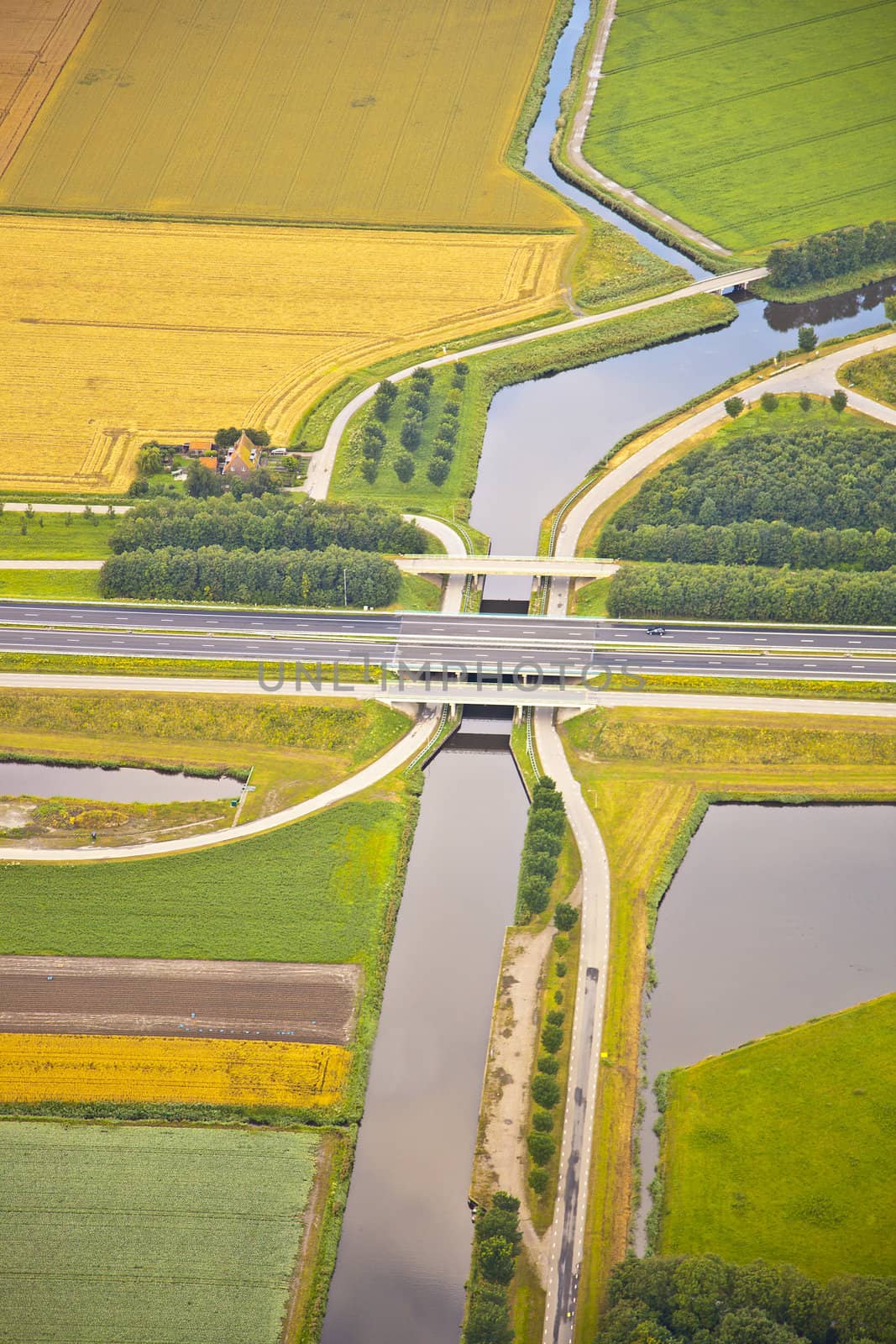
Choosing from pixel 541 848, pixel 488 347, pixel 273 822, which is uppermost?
pixel 488 347

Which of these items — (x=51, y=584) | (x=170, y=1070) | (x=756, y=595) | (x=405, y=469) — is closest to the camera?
(x=170, y=1070)

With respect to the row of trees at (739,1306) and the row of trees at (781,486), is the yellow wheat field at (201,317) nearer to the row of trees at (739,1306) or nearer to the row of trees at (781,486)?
the row of trees at (781,486)

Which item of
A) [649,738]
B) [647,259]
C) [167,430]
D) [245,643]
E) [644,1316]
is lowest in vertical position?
[644,1316]

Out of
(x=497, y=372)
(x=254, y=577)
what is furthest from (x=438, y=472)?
(x=254, y=577)

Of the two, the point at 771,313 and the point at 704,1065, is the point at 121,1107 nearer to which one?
the point at 704,1065

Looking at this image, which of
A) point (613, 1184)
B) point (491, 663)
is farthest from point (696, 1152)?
point (491, 663)

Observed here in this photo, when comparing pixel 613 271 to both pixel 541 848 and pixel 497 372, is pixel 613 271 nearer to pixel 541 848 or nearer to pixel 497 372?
pixel 497 372
